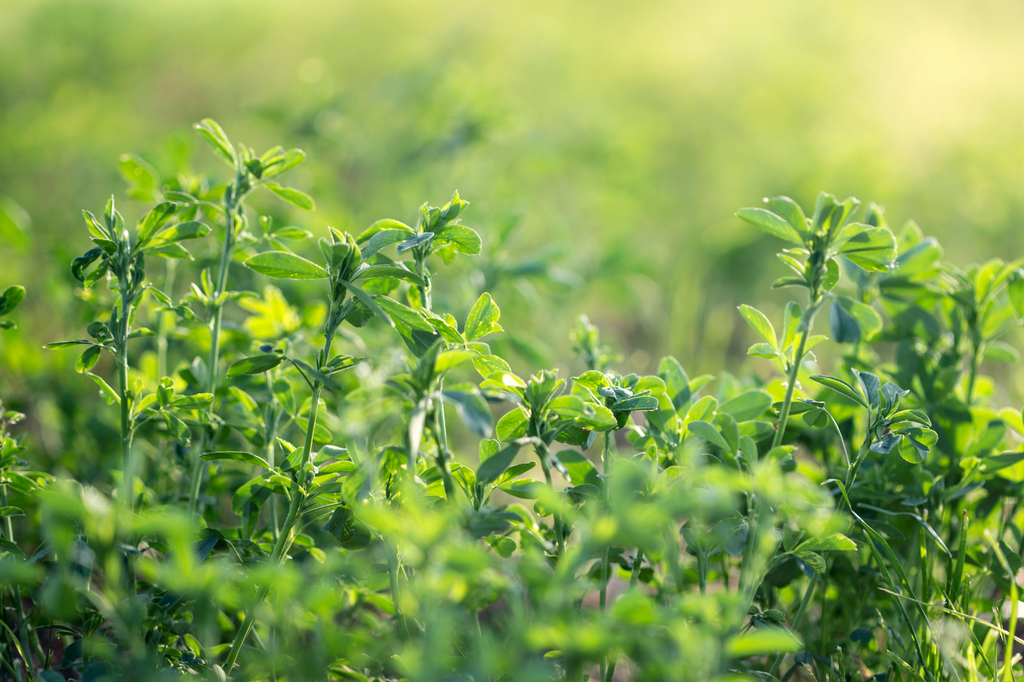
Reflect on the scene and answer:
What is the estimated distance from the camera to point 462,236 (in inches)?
34.5

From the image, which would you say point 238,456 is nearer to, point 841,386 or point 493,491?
point 493,491

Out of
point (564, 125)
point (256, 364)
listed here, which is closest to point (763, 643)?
point (256, 364)

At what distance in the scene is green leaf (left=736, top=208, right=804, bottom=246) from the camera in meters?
0.89

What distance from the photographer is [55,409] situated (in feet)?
5.29

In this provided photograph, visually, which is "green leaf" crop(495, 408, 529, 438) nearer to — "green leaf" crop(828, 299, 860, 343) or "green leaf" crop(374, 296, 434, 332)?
"green leaf" crop(374, 296, 434, 332)

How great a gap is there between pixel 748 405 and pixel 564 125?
297 cm

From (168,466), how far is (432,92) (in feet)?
6.40

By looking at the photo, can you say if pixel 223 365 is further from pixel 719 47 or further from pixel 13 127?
pixel 719 47

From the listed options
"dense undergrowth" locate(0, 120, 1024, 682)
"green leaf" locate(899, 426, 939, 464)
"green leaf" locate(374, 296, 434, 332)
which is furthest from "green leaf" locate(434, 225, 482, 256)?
"green leaf" locate(899, 426, 939, 464)

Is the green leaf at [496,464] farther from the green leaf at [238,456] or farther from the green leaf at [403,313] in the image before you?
the green leaf at [238,456]

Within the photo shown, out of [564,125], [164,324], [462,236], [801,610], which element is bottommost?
[801,610]

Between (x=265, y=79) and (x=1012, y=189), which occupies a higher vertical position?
(x=265, y=79)

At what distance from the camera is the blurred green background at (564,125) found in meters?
2.31

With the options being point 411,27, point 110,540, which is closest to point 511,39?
point 411,27
